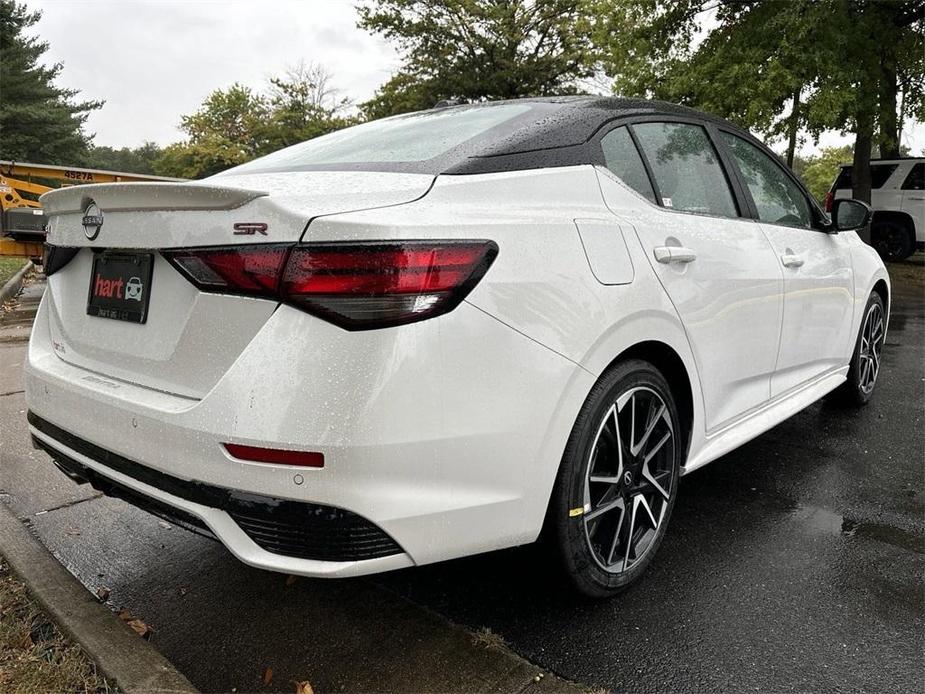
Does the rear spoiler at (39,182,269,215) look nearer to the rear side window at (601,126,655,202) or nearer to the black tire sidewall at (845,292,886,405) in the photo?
the rear side window at (601,126,655,202)

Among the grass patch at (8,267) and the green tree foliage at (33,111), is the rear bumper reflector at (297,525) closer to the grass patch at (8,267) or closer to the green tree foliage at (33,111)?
the grass patch at (8,267)

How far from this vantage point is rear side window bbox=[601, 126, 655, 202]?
2.26 m

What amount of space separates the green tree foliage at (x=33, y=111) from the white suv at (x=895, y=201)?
37831mm

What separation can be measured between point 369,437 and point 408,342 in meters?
0.22

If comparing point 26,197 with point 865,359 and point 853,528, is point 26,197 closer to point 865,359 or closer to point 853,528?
point 865,359

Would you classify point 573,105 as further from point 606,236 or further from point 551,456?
point 551,456

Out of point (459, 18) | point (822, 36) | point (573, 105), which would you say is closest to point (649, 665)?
point (573, 105)

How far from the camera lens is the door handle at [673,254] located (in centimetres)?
221

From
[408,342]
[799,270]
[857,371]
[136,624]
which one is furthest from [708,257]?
[857,371]

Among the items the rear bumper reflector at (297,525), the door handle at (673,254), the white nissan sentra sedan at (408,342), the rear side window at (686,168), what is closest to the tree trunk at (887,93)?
the rear side window at (686,168)

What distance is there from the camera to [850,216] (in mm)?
3652

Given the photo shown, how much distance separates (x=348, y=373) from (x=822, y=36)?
42.2ft

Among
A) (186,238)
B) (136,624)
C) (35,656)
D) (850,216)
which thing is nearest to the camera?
(186,238)

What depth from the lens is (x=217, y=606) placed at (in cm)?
223
